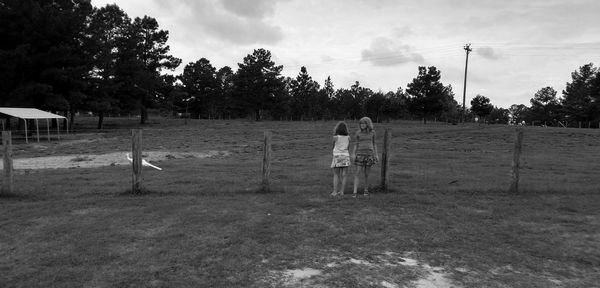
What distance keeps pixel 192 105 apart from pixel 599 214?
83.4m

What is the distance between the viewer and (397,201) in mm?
9102

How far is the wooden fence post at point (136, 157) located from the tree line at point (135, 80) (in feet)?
106

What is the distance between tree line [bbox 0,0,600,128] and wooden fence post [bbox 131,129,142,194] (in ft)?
106

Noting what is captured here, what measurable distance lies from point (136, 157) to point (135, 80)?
150ft

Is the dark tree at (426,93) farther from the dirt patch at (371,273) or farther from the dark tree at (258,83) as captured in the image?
the dirt patch at (371,273)

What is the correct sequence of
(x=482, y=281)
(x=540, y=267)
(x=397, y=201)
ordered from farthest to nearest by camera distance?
1. (x=397, y=201)
2. (x=540, y=267)
3. (x=482, y=281)

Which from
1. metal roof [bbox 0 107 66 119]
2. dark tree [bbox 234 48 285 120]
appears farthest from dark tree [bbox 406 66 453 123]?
metal roof [bbox 0 107 66 119]

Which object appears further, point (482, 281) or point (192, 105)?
point (192, 105)

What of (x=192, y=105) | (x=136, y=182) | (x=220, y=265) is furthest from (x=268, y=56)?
(x=220, y=265)

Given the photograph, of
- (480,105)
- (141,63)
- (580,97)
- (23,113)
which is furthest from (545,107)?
(23,113)

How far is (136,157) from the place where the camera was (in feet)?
30.7

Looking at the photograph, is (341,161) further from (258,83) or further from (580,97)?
(580,97)

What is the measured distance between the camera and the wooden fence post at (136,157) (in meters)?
9.27

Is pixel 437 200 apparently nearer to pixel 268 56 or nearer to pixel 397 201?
pixel 397 201
